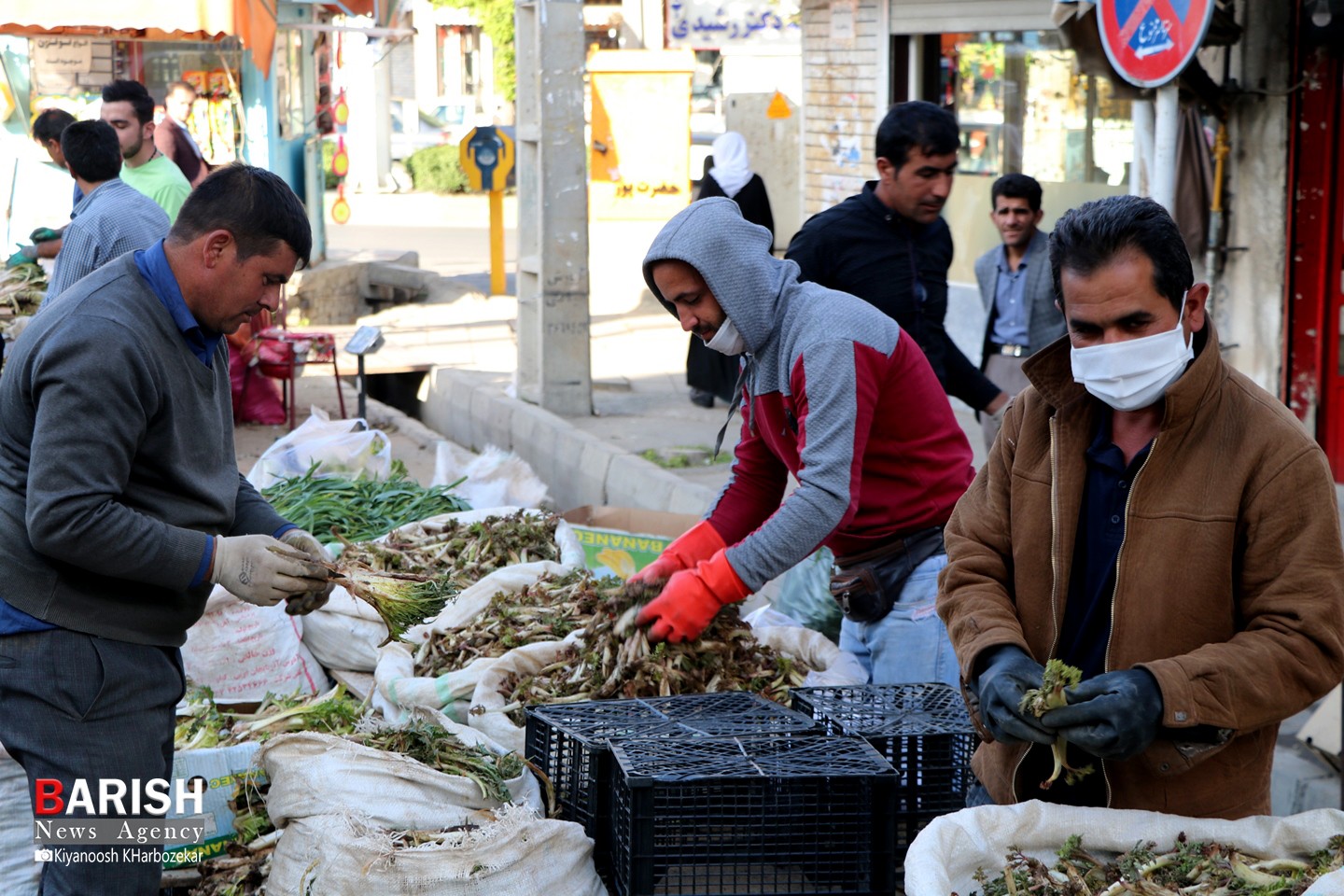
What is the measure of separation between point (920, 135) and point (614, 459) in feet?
13.4

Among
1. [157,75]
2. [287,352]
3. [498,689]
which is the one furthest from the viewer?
[157,75]

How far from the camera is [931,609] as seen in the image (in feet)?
12.1

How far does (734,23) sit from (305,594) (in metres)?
16.6

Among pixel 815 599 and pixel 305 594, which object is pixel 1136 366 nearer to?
pixel 305 594

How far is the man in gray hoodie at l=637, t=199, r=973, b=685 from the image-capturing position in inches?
131

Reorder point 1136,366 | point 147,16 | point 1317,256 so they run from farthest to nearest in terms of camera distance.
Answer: point 147,16 → point 1317,256 → point 1136,366

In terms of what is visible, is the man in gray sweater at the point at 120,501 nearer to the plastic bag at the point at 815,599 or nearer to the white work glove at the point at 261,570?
the white work glove at the point at 261,570

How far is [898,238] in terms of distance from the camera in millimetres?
4914

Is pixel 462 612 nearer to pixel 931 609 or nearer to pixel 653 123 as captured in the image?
pixel 931 609

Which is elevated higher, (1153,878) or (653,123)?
(653,123)

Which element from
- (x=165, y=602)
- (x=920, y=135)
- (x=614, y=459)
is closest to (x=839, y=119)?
(x=614, y=459)

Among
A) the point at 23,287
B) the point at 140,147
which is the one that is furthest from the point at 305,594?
the point at 23,287

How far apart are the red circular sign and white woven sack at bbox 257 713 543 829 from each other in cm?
354

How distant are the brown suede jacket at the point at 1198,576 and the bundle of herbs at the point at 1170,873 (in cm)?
12
